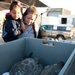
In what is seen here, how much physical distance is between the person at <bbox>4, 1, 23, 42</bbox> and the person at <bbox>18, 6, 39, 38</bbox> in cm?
5

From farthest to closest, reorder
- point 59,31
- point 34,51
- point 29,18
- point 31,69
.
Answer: point 59,31 → point 29,18 → point 34,51 → point 31,69

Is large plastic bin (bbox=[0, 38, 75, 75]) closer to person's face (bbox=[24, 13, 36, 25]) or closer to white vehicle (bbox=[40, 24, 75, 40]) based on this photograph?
person's face (bbox=[24, 13, 36, 25])

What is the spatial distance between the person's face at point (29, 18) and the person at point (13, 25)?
0.07 meters

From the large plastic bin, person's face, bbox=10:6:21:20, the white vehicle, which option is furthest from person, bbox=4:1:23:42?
the white vehicle

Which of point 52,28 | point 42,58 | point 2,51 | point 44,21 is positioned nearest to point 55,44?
point 42,58

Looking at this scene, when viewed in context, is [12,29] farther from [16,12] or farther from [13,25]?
[16,12]

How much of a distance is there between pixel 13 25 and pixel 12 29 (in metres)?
0.04

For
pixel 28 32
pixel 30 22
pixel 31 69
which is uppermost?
pixel 30 22

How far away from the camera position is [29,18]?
1.69 meters

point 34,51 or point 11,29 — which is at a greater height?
point 11,29

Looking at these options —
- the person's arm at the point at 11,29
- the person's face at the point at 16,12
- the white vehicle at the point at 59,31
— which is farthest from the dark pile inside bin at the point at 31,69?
the white vehicle at the point at 59,31

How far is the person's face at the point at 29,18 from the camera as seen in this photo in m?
1.67

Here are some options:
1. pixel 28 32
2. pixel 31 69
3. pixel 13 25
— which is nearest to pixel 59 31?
pixel 28 32

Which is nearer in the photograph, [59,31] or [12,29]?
[12,29]
